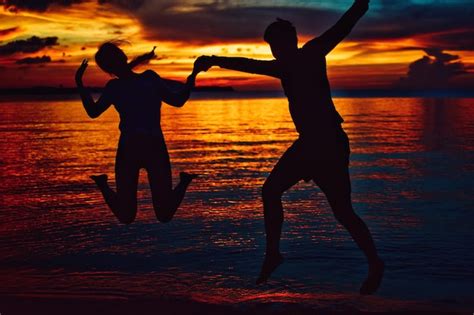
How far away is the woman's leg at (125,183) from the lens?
707 centimetres

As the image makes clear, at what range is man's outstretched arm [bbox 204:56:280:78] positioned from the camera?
625 centimetres

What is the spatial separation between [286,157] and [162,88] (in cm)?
158

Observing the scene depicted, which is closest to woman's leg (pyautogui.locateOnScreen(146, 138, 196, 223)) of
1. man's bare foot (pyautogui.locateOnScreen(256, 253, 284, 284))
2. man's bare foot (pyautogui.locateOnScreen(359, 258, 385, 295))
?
man's bare foot (pyautogui.locateOnScreen(256, 253, 284, 284))

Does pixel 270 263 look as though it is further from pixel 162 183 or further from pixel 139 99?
pixel 139 99

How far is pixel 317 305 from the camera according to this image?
24.1 feet

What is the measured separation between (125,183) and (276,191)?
5.99ft

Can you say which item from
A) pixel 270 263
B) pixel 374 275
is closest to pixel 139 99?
pixel 270 263

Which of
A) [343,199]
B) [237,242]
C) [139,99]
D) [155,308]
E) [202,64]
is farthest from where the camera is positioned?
[237,242]

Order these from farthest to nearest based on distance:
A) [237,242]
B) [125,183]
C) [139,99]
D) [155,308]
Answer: [237,242] → [125,183] → [155,308] → [139,99]

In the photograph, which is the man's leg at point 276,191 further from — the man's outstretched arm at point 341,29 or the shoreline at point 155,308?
the man's outstretched arm at point 341,29

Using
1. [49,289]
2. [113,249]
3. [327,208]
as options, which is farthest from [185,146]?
[49,289]

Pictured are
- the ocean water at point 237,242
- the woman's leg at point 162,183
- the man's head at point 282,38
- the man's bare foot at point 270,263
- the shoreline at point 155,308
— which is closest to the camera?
the man's head at point 282,38

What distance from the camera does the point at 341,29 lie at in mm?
5957

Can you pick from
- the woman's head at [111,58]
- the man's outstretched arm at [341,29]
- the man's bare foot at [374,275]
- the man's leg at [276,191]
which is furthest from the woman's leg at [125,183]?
the man's bare foot at [374,275]
